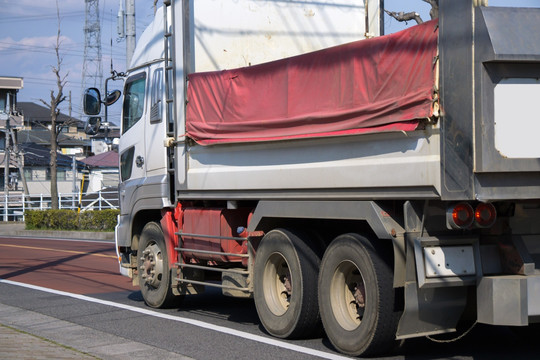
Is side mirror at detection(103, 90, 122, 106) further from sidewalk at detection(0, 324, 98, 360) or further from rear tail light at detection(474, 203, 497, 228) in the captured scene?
rear tail light at detection(474, 203, 497, 228)

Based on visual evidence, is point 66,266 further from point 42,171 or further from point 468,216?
point 42,171

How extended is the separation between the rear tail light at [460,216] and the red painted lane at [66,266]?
312 inches

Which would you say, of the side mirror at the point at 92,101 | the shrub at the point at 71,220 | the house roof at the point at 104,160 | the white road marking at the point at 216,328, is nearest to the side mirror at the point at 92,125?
the side mirror at the point at 92,101

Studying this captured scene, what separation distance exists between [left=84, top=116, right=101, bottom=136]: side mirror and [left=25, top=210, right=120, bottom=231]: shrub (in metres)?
18.4

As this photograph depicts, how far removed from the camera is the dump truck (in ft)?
20.6

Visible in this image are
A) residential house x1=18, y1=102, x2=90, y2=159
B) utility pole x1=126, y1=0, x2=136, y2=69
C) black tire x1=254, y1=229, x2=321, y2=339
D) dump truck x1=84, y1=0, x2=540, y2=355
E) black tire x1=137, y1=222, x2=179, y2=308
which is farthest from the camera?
residential house x1=18, y1=102, x2=90, y2=159

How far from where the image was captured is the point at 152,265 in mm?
11023

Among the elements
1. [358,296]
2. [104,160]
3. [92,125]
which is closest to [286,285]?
[358,296]

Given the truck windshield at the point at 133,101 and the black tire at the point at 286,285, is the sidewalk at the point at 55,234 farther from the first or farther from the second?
the black tire at the point at 286,285

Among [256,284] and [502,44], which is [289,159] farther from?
[502,44]

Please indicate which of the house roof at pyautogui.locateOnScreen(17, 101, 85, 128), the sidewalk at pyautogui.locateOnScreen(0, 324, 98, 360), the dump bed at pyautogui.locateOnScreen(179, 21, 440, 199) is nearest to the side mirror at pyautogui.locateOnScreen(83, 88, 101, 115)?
the dump bed at pyautogui.locateOnScreen(179, 21, 440, 199)

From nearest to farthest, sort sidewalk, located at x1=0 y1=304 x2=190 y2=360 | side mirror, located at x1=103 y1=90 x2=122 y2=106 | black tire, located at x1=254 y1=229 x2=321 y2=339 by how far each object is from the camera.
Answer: sidewalk, located at x1=0 y1=304 x2=190 y2=360, black tire, located at x1=254 y1=229 x2=321 y2=339, side mirror, located at x1=103 y1=90 x2=122 y2=106

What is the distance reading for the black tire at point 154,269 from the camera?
1075 centimetres

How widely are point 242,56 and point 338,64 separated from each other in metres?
2.67
